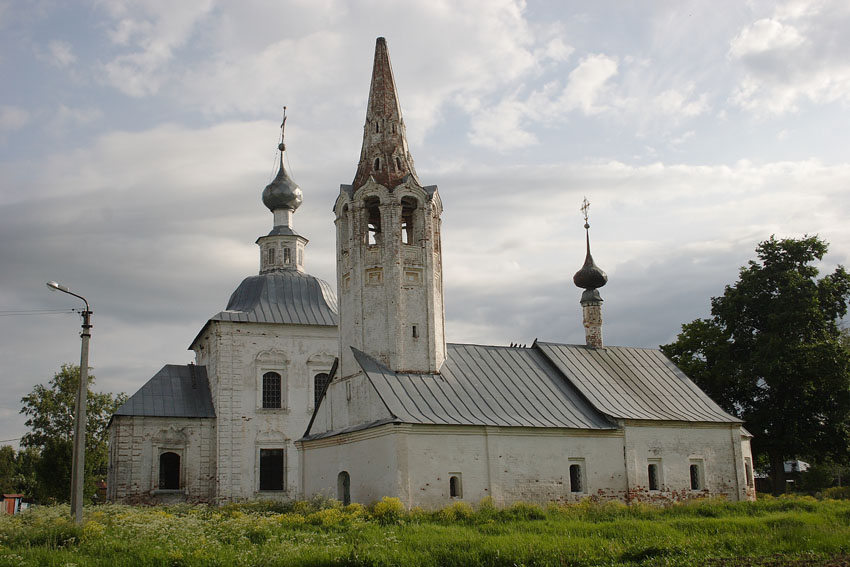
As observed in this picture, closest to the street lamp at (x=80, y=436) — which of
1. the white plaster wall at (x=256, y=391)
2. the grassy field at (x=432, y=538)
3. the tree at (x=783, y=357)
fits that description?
the grassy field at (x=432, y=538)

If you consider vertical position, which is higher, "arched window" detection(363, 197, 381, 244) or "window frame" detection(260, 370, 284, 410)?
"arched window" detection(363, 197, 381, 244)

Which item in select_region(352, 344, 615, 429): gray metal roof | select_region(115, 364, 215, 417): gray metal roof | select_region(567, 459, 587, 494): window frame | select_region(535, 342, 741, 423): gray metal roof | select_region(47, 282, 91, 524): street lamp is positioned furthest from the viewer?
select_region(115, 364, 215, 417): gray metal roof

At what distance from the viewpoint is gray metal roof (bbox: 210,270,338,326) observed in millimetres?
29906

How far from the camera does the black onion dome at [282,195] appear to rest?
34375 millimetres

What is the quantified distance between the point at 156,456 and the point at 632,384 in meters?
15.6

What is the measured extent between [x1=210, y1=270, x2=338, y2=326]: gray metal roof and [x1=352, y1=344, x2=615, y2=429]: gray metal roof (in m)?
8.58

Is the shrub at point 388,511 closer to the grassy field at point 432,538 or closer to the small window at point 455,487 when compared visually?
the grassy field at point 432,538

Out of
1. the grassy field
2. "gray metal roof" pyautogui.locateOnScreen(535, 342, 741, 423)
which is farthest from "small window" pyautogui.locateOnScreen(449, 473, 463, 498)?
"gray metal roof" pyautogui.locateOnScreen(535, 342, 741, 423)

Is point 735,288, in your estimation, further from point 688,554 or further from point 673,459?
point 688,554

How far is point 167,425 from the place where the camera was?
28.3 meters

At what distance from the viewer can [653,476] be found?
885 inches

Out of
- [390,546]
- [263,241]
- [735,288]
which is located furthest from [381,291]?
[735,288]

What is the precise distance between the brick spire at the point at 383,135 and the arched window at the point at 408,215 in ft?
2.03

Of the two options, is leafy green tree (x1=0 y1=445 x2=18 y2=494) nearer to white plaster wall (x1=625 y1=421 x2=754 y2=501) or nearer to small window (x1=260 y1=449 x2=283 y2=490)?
small window (x1=260 y1=449 x2=283 y2=490)
